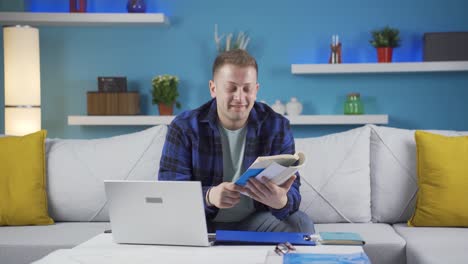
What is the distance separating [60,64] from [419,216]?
3162mm

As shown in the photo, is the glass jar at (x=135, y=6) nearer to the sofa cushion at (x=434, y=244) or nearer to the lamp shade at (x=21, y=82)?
the lamp shade at (x=21, y=82)

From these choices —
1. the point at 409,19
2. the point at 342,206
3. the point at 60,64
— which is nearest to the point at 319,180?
the point at 342,206

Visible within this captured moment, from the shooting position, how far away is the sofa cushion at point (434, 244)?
7.70ft

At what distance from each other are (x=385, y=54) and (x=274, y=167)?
3242 millimetres

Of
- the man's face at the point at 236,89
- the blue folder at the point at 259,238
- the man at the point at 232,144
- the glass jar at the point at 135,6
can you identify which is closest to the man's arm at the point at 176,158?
the man at the point at 232,144

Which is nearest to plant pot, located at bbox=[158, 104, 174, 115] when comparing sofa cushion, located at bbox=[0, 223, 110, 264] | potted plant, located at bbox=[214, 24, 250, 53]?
potted plant, located at bbox=[214, 24, 250, 53]

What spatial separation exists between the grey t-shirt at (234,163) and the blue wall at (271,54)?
248cm

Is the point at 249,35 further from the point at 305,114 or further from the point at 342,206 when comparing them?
the point at 342,206

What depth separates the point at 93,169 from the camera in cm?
314

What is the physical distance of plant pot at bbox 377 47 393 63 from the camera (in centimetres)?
482

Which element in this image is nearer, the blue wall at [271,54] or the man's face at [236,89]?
the man's face at [236,89]

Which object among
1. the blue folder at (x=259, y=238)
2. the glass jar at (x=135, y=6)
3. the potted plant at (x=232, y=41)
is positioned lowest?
the blue folder at (x=259, y=238)

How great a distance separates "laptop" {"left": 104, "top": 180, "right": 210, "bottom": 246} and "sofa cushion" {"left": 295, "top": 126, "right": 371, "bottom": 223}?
1.16 metres

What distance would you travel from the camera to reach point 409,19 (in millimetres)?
4957
